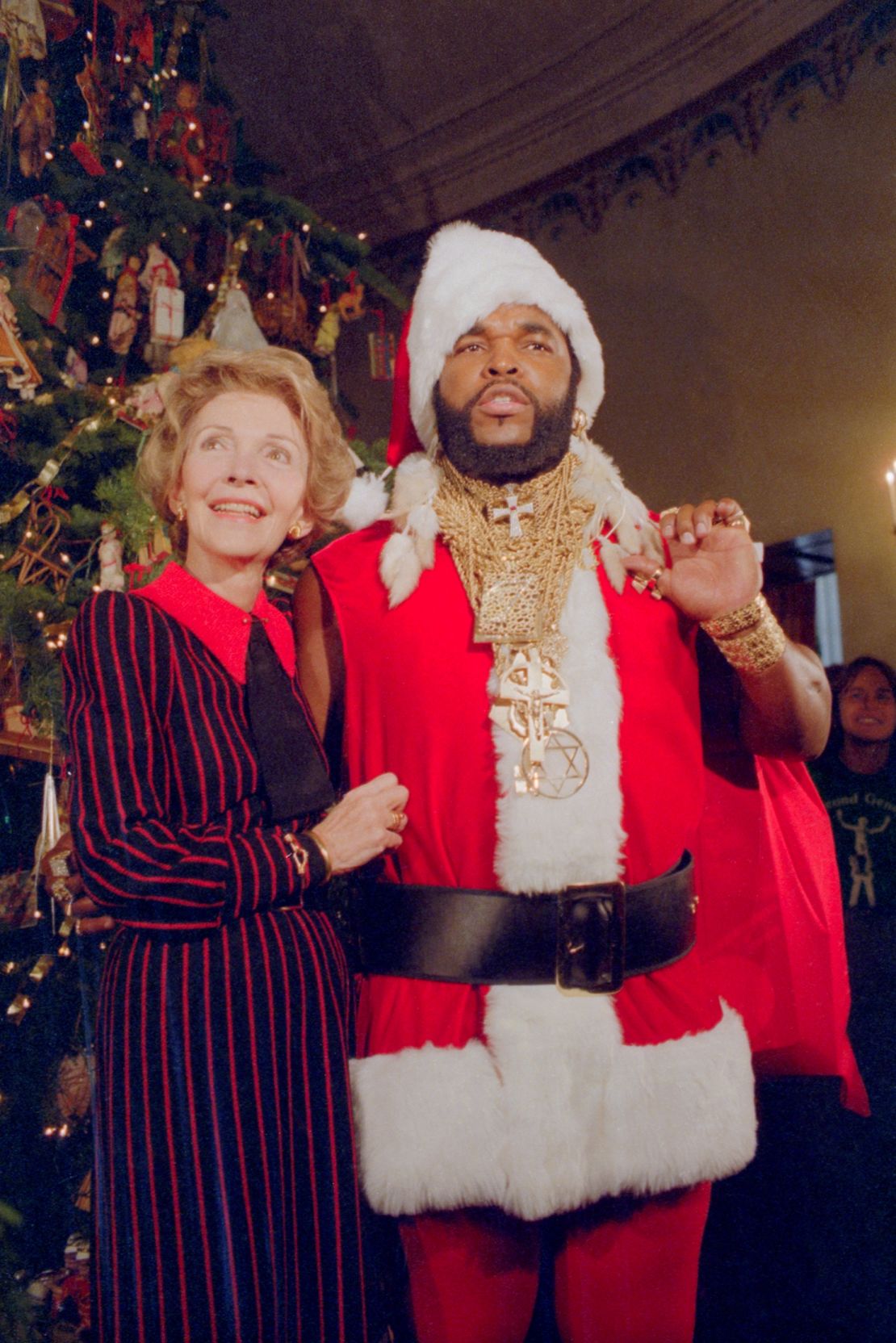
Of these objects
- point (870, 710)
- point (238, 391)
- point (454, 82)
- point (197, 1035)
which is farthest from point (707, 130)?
point (197, 1035)

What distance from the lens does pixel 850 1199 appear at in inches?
128

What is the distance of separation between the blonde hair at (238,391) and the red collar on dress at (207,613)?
7.7 inches

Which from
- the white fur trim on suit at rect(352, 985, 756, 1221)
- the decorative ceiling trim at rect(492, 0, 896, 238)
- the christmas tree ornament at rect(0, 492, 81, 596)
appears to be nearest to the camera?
the white fur trim on suit at rect(352, 985, 756, 1221)

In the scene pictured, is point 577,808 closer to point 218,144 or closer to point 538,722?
point 538,722

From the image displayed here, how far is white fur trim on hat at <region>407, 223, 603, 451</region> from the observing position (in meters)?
1.93

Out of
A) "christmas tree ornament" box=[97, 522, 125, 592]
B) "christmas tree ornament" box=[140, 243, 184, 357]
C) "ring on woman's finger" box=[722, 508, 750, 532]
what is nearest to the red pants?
"ring on woman's finger" box=[722, 508, 750, 532]

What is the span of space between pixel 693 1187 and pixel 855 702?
2.73 meters

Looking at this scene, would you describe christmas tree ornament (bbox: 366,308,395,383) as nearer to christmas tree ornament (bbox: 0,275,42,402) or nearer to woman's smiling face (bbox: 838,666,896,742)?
christmas tree ornament (bbox: 0,275,42,402)

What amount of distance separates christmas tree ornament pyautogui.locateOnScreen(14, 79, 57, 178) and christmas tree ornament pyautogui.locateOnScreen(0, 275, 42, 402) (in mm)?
579

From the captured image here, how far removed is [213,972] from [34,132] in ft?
9.77

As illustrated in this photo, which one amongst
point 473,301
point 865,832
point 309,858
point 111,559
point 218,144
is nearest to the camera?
point 309,858

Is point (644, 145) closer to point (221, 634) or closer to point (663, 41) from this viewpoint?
point (663, 41)

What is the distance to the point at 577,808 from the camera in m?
1.58


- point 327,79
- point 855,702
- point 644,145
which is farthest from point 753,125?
point 855,702
